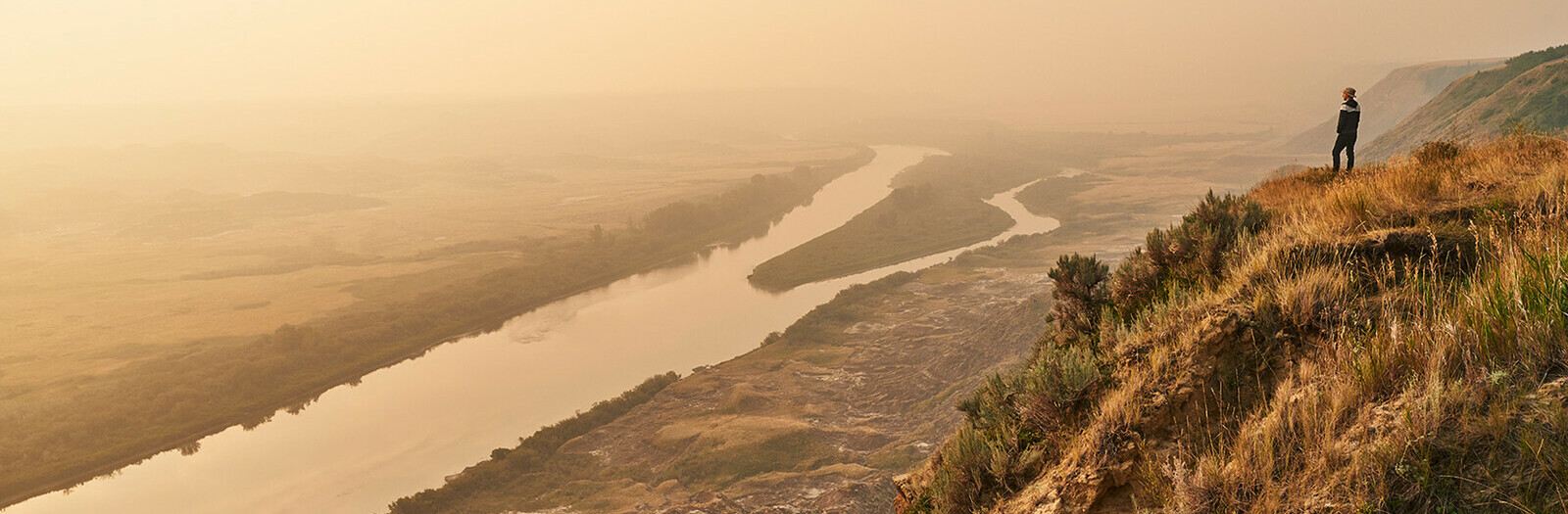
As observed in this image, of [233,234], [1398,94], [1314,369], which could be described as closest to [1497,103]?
[1314,369]

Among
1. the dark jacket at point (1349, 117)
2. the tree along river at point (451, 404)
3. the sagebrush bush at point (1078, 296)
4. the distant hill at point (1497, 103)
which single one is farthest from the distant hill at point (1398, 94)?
the sagebrush bush at point (1078, 296)

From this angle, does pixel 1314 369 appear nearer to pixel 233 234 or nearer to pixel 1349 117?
pixel 1349 117

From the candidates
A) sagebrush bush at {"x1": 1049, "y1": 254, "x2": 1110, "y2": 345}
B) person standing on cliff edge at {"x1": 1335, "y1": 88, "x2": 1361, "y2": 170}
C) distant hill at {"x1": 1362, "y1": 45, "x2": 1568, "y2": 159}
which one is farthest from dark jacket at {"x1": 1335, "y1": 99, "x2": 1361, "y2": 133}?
distant hill at {"x1": 1362, "y1": 45, "x2": 1568, "y2": 159}

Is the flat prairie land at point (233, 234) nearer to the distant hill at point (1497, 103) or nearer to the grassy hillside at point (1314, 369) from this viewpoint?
the grassy hillside at point (1314, 369)

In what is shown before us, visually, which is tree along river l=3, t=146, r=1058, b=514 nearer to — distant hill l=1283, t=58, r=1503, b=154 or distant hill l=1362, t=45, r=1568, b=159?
distant hill l=1362, t=45, r=1568, b=159

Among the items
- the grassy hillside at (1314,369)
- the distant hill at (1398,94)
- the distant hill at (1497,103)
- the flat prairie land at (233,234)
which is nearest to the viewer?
the grassy hillside at (1314,369)

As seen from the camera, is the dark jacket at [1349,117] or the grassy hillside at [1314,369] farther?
the dark jacket at [1349,117]
